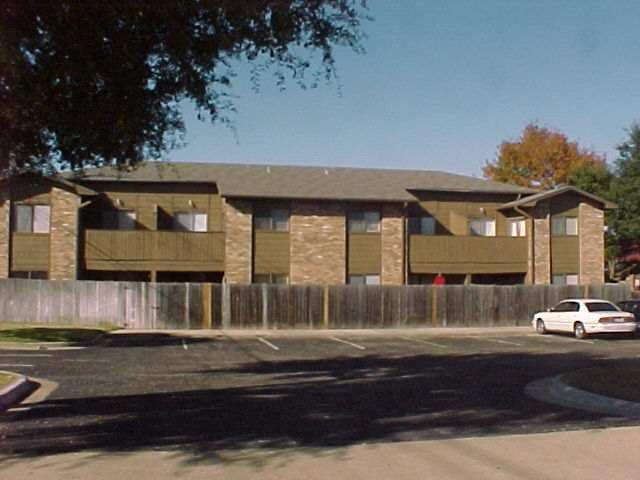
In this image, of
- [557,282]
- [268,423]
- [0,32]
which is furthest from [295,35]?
[557,282]

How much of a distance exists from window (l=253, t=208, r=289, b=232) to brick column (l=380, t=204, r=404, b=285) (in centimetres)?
450

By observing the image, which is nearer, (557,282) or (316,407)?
(316,407)

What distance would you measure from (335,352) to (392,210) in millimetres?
16565

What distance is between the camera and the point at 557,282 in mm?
43750

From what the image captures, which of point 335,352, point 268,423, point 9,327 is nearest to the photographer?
point 268,423

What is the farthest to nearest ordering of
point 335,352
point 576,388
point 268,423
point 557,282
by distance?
point 557,282 → point 335,352 → point 576,388 → point 268,423

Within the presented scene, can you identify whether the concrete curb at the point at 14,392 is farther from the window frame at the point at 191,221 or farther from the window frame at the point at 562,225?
the window frame at the point at 562,225

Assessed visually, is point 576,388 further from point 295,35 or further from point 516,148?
point 516,148

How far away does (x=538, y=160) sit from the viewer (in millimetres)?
69000

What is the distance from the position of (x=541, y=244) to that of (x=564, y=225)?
1666mm

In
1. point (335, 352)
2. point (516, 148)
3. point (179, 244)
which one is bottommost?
point (335, 352)

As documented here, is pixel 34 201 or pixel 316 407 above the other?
pixel 34 201

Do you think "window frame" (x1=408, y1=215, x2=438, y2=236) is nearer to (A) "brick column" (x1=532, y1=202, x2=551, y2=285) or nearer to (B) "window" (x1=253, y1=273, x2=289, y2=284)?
(A) "brick column" (x1=532, y1=202, x2=551, y2=285)

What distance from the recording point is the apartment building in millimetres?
38875
